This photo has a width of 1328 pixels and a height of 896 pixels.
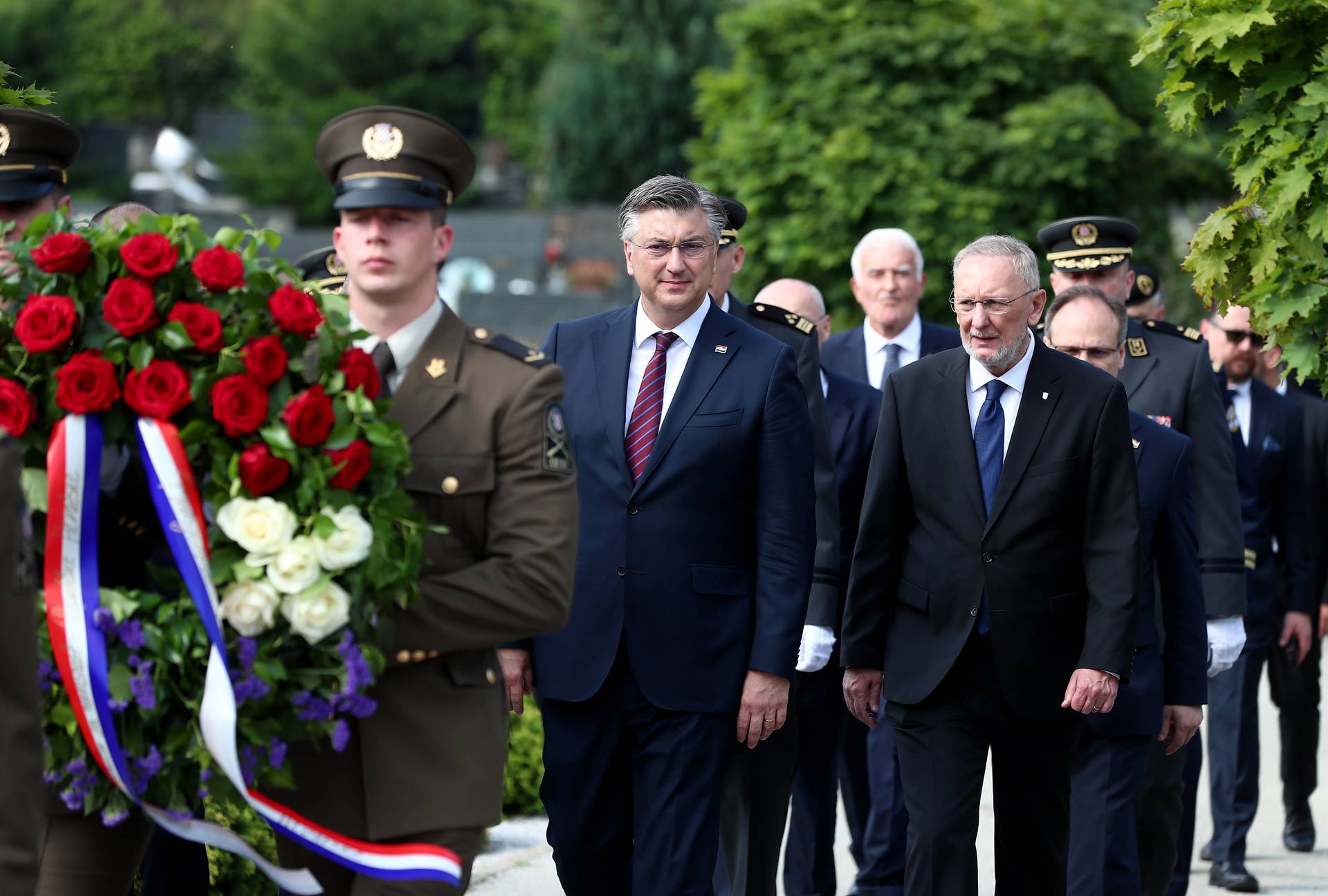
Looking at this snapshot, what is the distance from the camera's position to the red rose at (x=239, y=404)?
12.1 ft

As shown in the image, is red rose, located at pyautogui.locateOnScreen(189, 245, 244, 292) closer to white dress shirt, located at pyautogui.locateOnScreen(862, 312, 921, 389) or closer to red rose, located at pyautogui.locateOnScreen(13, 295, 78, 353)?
red rose, located at pyautogui.locateOnScreen(13, 295, 78, 353)

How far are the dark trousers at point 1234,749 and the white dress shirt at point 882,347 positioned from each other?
2.08 m

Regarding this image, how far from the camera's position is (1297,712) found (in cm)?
938

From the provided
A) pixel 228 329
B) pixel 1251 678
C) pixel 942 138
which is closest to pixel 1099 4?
pixel 942 138

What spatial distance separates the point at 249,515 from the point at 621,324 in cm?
228

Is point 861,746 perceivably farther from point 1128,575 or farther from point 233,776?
point 233,776

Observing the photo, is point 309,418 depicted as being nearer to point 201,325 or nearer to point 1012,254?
point 201,325

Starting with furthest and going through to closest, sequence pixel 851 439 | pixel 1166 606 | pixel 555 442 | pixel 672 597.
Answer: pixel 851 439, pixel 1166 606, pixel 672 597, pixel 555 442

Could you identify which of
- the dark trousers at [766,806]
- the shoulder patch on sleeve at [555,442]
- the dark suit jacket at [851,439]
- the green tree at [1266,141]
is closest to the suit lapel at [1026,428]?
the green tree at [1266,141]

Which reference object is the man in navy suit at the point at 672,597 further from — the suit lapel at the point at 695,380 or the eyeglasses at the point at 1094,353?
the eyeglasses at the point at 1094,353

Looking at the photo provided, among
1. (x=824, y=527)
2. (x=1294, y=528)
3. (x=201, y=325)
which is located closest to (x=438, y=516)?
(x=201, y=325)

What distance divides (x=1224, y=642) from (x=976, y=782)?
6.62 feet

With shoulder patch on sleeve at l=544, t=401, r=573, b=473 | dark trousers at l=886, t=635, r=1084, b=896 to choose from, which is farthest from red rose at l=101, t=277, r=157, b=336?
dark trousers at l=886, t=635, r=1084, b=896

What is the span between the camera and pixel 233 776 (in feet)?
11.9
